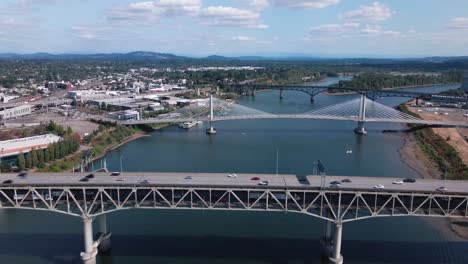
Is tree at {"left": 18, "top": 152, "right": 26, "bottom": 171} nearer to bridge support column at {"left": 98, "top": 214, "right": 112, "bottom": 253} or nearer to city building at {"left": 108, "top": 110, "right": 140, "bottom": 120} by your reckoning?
bridge support column at {"left": 98, "top": 214, "right": 112, "bottom": 253}

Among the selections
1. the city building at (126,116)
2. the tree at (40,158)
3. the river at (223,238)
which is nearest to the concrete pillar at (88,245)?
the river at (223,238)

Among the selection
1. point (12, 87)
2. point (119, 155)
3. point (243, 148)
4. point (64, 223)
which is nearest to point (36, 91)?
point (12, 87)

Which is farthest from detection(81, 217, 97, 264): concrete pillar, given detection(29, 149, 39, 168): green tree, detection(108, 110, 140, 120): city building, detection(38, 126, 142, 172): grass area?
detection(108, 110, 140, 120): city building

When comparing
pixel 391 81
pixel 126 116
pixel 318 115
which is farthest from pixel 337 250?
pixel 391 81

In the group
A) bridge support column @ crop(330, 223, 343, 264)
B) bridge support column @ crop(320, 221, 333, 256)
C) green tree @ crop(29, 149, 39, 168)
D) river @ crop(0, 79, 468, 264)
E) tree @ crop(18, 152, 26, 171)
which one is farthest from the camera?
green tree @ crop(29, 149, 39, 168)

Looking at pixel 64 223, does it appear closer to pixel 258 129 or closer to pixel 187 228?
pixel 187 228

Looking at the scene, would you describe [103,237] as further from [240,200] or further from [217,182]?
[240,200]

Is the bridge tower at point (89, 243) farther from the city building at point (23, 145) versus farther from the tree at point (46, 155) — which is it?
the city building at point (23, 145)
